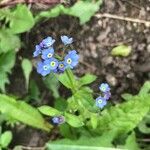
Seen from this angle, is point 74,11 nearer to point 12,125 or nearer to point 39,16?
point 39,16

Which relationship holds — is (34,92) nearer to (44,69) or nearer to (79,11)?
(79,11)

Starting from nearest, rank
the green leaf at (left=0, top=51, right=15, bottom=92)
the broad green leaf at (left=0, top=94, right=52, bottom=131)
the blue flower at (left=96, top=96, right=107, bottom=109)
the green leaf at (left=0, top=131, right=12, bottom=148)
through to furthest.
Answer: the blue flower at (left=96, top=96, right=107, bottom=109)
the broad green leaf at (left=0, top=94, right=52, bottom=131)
the green leaf at (left=0, top=131, right=12, bottom=148)
the green leaf at (left=0, top=51, right=15, bottom=92)

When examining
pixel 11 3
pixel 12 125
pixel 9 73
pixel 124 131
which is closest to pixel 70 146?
pixel 124 131

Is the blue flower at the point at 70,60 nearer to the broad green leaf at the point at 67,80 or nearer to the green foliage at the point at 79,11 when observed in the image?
the broad green leaf at the point at 67,80

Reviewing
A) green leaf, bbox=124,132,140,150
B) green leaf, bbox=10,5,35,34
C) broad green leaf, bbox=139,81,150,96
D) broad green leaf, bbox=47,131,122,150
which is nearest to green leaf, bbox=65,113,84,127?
broad green leaf, bbox=47,131,122,150

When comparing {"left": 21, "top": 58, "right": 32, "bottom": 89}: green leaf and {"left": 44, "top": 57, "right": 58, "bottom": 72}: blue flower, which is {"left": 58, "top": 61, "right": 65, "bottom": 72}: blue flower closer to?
{"left": 44, "top": 57, "right": 58, "bottom": 72}: blue flower

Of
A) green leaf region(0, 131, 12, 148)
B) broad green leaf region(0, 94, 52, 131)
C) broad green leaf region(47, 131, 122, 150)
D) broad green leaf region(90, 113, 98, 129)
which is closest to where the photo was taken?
broad green leaf region(90, 113, 98, 129)

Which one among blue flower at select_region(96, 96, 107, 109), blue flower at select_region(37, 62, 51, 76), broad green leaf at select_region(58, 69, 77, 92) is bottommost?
blue flower at select_region(96, 96, 107, 109)
